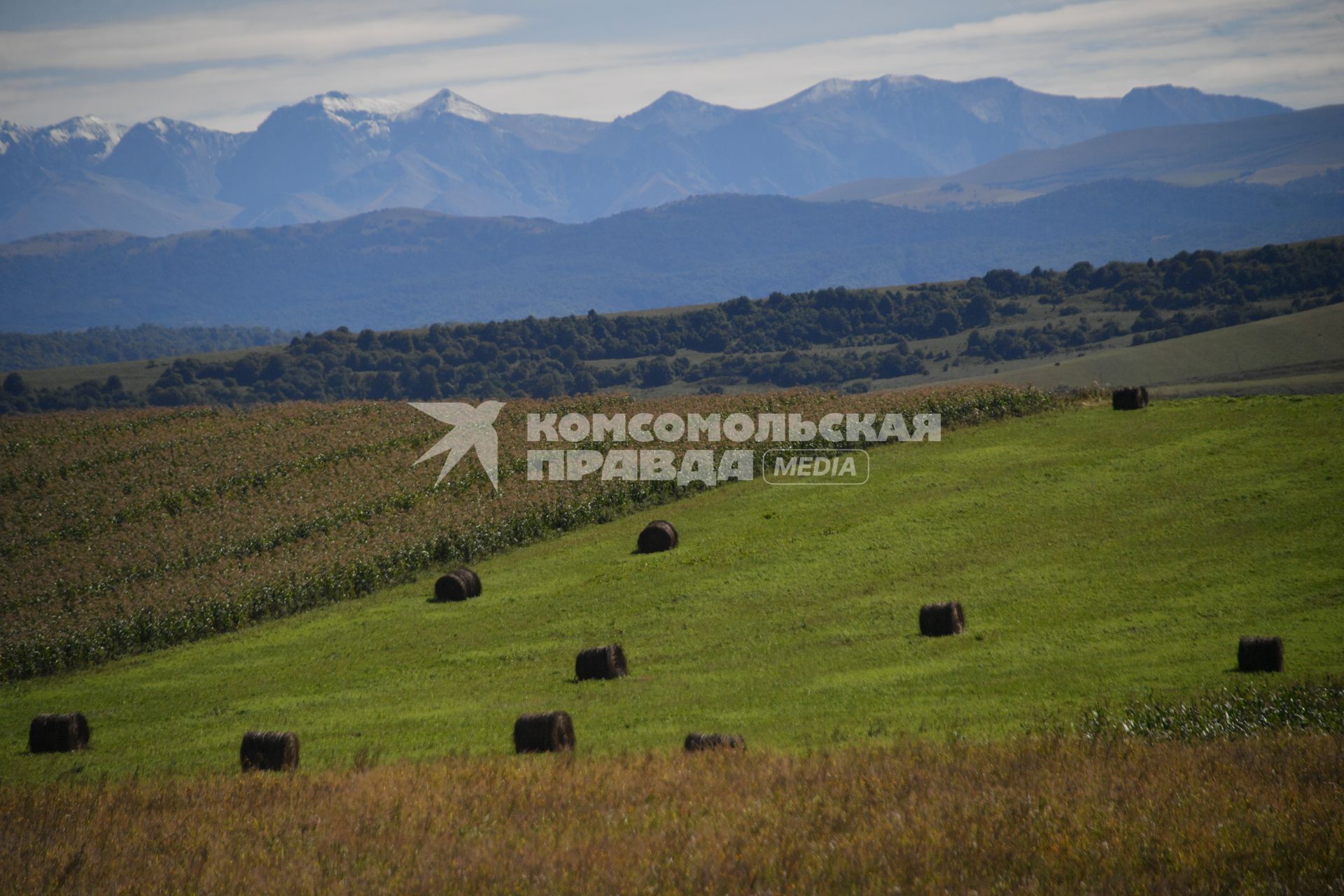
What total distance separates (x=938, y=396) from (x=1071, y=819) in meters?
41.0

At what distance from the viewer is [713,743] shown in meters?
18.3

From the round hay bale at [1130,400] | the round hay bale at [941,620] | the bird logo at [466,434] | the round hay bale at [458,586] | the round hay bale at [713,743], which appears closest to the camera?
the round hay bale at [713,743]

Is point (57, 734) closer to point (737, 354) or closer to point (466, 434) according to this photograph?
point (466, 434)

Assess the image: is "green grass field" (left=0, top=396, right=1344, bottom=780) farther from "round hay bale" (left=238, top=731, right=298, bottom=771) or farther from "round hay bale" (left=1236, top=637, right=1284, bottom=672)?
"round hay bale" (left=238, top=731, right=298, bottom=771)

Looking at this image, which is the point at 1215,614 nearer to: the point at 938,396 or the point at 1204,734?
the point at 1204,734

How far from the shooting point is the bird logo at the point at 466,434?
2064 inches

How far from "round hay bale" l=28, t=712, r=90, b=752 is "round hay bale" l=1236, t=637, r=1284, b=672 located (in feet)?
75.5

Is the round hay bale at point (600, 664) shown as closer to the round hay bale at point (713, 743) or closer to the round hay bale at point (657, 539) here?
the round hay bale at point (713, 743)

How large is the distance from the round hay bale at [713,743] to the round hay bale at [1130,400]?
35.0 meters

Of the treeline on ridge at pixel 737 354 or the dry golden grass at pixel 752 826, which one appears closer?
the dry golden grass at pixel 752 826

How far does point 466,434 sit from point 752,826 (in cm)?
4642

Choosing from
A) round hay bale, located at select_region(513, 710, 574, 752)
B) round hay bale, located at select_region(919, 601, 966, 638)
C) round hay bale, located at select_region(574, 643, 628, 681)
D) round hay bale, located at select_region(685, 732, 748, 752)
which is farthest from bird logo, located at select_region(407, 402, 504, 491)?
round hay bale, located at select_region(685, 732, 748, 752)

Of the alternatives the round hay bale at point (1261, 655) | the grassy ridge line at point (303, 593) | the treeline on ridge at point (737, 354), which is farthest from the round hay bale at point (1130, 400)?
the treeline on ridge at point (737, 354)

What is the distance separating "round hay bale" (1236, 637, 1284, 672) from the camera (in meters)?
20.6
